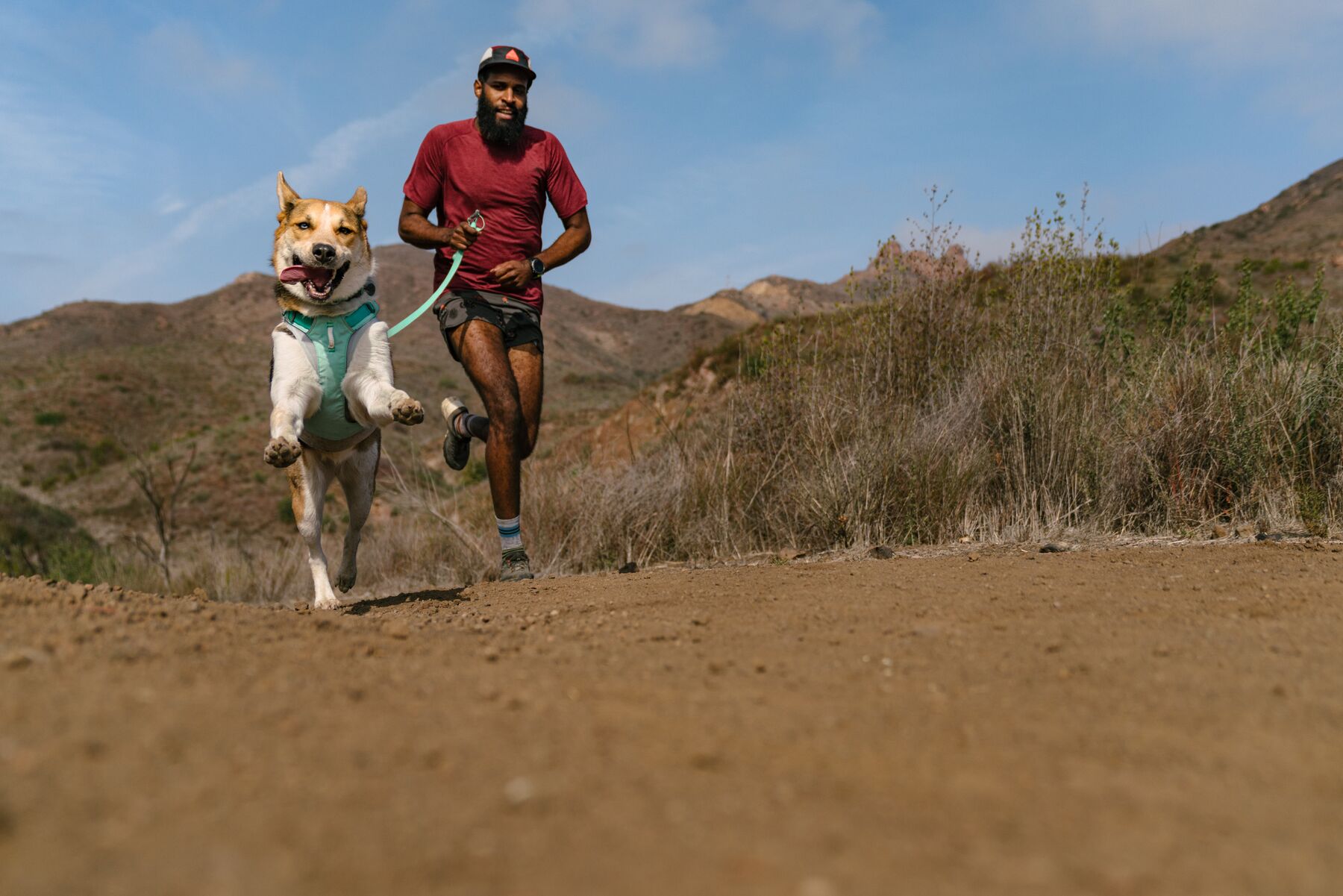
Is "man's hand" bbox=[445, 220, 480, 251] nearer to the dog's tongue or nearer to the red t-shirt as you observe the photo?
the red t-shirt

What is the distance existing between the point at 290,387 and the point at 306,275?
52cm

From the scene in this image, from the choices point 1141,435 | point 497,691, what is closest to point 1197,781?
point 497,691

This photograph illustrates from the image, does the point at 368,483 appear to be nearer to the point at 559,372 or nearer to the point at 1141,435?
the point at 1141,435

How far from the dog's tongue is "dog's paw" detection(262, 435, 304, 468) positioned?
0.91m

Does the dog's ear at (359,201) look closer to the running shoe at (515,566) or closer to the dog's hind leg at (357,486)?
the dog's hind leg at (357,486)

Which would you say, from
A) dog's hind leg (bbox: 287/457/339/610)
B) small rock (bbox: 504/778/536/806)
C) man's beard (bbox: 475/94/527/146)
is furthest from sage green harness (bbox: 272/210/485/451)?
small rock (bbox: 504/778/536/806)

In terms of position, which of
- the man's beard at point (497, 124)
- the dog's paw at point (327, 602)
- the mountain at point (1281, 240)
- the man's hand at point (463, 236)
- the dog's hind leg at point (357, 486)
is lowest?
the dog's paw at point (327, 602)

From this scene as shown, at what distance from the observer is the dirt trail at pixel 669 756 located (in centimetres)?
119

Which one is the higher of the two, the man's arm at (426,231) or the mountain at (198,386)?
the mountain at (198,386)

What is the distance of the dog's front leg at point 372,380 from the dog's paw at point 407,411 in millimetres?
218

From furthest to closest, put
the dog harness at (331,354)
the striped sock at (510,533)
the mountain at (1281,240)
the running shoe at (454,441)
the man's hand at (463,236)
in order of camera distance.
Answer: the mountain at (1281,240), the striped sock at (510,533), the man's hand at (463,236), the running shoe at (454,441), the dog harness at (331,354)

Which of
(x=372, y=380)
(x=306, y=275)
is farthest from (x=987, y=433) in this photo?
(x=306, y=275)

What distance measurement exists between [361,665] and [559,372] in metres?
63.7

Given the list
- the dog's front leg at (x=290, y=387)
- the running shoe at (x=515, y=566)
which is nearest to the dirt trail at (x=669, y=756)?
the dog's front leg at (x=290, y=387)
